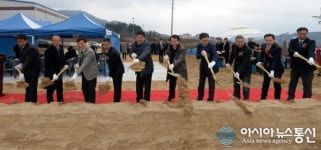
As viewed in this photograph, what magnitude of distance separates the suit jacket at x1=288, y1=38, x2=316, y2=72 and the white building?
92.6 ft

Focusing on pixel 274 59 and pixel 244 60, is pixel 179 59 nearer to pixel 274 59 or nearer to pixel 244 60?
pixel 244 60

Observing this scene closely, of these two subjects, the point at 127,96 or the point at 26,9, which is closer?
the point at 127,96

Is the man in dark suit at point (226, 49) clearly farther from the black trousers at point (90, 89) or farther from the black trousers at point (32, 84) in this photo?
the black trousers at point (32, 84)

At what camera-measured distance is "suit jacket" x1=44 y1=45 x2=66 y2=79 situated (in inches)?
229

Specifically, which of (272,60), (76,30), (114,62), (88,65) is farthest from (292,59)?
(76,30)

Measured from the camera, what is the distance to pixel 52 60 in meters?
5.89

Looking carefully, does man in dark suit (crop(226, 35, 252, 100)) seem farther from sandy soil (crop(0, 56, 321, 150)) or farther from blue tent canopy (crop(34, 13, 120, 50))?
blue tent canopy (crop(34, 13, 120, 50))

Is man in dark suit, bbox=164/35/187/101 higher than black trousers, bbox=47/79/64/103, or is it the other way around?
man in dark suit, bbox=164/35/187/101

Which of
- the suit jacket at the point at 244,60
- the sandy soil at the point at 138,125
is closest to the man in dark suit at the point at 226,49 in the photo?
the suit jacket at the point at 244,60

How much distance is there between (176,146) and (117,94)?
100 inches

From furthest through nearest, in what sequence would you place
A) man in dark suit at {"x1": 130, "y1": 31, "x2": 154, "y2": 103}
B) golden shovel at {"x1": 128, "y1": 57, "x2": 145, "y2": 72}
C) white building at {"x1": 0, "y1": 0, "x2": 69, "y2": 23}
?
white building at {"x1": 0, "y1": 0, "x2": 69, "y2": 23} → man in dark suit at {"x1": 130, "y1": 31, "x2": 154, "y2": 103} → golden shovel at {"x1": 128, "y1": 57, "x2": 145, "y2": 72}

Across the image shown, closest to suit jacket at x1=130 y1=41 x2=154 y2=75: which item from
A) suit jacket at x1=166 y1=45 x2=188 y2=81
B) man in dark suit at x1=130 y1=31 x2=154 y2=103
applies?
man in dark suit at x1=130 y1=31 x2=154 y2=103

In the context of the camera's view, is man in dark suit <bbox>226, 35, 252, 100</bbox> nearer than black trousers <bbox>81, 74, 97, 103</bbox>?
No

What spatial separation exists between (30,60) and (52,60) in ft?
1.34
